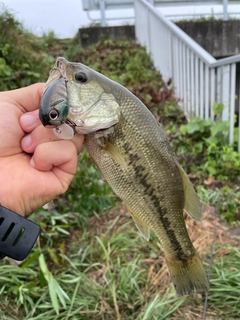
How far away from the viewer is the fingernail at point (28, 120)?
152cm

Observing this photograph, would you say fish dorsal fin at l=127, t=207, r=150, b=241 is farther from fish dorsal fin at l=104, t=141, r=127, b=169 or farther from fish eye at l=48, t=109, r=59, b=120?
fish eye at l=48, t=109, r=59, b=120

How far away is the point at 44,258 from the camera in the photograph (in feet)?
10.2

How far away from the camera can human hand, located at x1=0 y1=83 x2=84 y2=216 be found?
1463mm

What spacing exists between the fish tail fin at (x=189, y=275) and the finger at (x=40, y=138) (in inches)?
30.9

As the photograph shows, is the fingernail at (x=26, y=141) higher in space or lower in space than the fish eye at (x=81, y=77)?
lower

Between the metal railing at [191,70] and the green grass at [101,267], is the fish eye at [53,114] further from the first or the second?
the metal railing at [191,70]

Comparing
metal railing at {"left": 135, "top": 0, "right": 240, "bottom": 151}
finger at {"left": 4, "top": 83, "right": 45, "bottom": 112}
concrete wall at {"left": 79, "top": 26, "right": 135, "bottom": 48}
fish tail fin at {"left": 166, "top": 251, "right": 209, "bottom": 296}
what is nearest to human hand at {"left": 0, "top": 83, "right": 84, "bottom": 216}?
finger at {"left": 4, "top": 83, "right": 45, "bottom": 112}

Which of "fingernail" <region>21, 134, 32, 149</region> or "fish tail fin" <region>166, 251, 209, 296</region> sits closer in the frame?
"fingernail" <region>21, 134, 32, 149</region>

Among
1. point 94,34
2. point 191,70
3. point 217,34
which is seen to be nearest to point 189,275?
point 191,70

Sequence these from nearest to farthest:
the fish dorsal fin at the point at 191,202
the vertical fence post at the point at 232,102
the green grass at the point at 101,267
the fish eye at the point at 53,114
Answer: the fish eye at the point at 53,114, the fish dorsal fin at the point at 191,202, the green grass at the point at 101,267, the vertical fence post at the point at 232,102

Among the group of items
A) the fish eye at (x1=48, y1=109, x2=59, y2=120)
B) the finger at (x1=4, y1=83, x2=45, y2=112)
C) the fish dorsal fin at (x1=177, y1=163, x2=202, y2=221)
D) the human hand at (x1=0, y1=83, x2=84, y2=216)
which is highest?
the fish eye at (x1=48, y1=109, x2=59, y2=120)

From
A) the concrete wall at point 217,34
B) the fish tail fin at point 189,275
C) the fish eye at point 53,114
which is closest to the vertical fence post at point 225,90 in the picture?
the fish tail fin at point 189,275

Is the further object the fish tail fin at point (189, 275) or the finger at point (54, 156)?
the fish tail fin at point (189, 275)

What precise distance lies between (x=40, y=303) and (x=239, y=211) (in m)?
1.90
